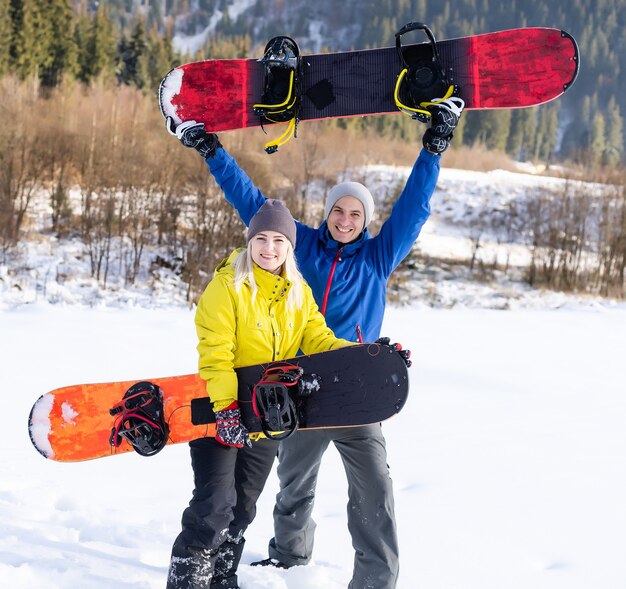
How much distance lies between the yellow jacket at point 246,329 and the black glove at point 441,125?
0.74 m

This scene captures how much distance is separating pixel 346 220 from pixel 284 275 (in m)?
0.39

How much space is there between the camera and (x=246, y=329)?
2031mm

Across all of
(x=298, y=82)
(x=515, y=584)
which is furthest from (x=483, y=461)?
(x=298, y=82)

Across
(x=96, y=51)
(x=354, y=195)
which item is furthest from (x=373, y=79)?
(x=96, y=51)

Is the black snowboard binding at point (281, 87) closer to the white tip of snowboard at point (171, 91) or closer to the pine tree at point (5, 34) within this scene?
the white tip of snowboard at point (171, 91)

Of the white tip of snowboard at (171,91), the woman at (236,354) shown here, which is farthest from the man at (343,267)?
the white tip of snowboard at (171,91)

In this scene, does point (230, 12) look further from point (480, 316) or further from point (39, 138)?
point (480, 316)

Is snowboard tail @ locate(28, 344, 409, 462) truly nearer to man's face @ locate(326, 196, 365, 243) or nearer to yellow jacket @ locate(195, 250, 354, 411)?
yellow jacket @ locate(195, 250, 354, 411)

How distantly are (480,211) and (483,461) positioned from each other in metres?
18.5

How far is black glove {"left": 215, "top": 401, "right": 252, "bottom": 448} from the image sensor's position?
189 cm

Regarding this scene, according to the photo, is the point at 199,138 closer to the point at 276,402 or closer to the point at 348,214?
the point at 348,214

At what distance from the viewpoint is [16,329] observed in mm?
6074

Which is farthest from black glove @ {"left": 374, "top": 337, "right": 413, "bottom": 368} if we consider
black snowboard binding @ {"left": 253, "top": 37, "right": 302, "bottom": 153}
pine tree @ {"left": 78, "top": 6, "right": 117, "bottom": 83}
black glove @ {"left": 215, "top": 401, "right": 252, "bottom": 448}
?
pine tree @ {"left": 78, "top": 6, "right": 117, "bottom": 83}

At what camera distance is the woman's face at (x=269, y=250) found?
209 centimetres
